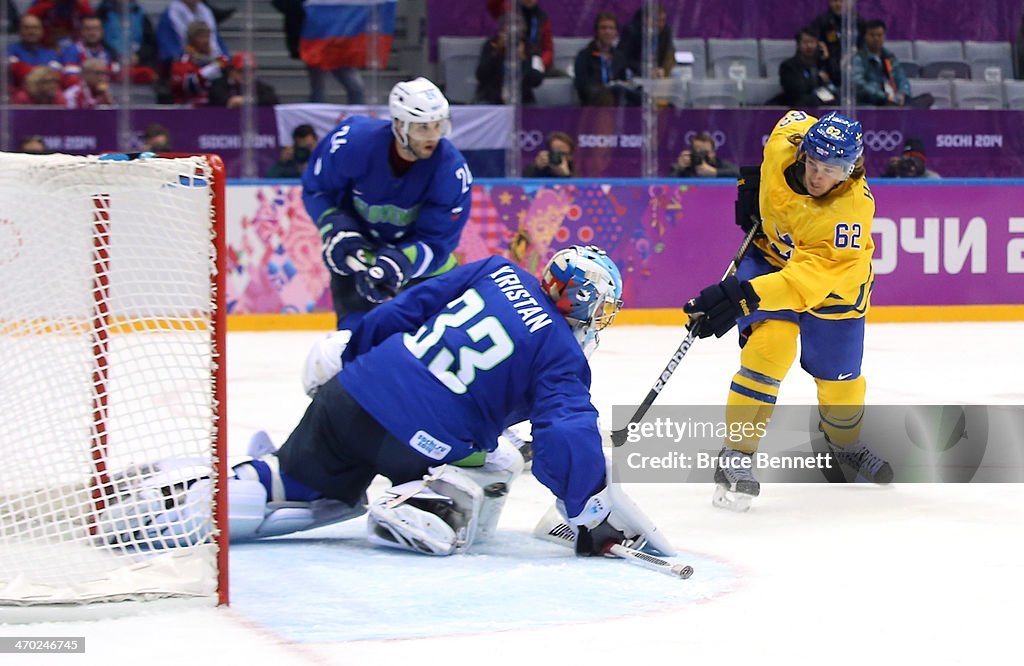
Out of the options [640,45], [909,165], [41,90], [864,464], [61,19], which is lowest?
[864,464]

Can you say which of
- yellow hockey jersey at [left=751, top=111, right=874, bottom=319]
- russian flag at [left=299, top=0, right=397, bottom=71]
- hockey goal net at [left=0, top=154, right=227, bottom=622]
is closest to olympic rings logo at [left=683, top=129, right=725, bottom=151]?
russian flag at [left=299, top=0, right=397, bottom=71]

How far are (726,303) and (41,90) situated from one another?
204 inches

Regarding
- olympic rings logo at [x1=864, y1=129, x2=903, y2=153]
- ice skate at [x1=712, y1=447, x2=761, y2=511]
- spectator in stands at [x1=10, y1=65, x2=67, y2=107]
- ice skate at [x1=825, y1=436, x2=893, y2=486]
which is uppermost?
spectator in stands at [x1=10, y1=65, x2=67, y2=107]

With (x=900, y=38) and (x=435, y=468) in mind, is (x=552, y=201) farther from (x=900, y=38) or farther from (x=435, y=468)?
(x=435, y=468)

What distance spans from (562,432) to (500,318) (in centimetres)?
31

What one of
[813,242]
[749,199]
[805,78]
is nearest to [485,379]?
[813,242]

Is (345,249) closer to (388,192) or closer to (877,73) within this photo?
(388,192)

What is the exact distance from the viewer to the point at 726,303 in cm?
385

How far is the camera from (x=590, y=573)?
3139 millimetres

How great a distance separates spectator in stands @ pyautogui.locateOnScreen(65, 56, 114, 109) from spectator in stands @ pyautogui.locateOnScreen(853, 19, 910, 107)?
409cm

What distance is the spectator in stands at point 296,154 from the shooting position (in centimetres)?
801

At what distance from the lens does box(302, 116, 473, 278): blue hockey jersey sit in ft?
15.6

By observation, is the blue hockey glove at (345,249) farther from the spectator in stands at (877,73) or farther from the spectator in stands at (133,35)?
the spectator in stands at (877,73)

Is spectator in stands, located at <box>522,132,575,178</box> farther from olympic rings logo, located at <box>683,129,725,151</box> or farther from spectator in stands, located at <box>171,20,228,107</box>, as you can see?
spectator in stands, located at <box>171,20,228,107</box>
